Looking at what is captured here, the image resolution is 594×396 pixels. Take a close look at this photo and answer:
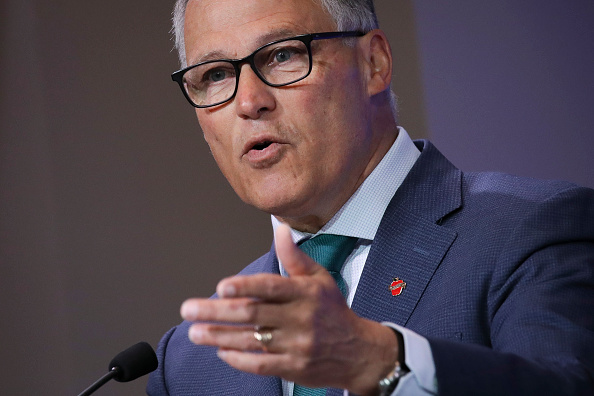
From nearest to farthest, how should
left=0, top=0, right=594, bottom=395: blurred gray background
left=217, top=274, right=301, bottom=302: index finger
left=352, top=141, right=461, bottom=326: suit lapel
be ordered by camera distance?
1. left=217, top=274, right=301, bottom=302: index finger
2. left=352, top=141, right=461, bottom=326: suit lapel
3. left=0, top=0, right=594, bottom=395: blurred gray background

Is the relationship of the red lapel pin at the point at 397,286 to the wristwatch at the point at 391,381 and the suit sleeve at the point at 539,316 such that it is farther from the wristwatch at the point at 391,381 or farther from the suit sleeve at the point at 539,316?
the wristwatch at the point at 391,381

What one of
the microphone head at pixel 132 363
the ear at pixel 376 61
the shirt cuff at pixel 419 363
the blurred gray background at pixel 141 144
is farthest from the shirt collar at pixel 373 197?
the blurred gray background at pixel 141 144

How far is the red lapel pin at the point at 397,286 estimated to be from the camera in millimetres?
1677

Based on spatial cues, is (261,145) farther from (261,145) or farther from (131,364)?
(131,364)

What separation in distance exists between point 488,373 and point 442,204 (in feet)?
2.32

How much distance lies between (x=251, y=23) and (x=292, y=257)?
94cm

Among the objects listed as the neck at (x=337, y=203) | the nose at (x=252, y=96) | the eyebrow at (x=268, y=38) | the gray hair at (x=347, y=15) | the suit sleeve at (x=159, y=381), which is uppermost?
the gray hair at (x=347, y=15)

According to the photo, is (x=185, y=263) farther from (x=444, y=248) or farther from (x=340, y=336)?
(x=340, y=336)

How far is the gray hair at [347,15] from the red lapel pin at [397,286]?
0.62 meters

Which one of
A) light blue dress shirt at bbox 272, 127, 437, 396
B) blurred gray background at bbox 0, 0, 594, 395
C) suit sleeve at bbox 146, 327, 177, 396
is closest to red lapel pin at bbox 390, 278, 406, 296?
light blue dress shirt at bbox 272, 127, 437, 396

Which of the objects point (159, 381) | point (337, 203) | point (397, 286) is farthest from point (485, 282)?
point (159, 381)

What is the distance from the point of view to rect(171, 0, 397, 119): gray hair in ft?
6.42

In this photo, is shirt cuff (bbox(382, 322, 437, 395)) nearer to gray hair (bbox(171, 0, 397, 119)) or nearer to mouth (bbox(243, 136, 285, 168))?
mouth (bbox(243, 136, 285, 168))

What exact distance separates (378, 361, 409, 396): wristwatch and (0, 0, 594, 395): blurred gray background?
5.39ft
